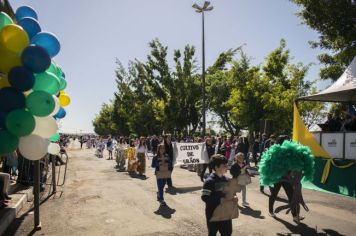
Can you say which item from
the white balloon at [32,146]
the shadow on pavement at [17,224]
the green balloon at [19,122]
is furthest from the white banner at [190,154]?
the green balloon at [19,122]

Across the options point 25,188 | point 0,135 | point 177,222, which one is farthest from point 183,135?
point 0,135

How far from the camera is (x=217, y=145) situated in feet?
65.1

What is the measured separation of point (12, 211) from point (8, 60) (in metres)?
4.25

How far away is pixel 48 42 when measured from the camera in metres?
6.92

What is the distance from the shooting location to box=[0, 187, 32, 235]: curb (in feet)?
26.1

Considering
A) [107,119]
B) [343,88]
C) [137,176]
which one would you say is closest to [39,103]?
[343,88]

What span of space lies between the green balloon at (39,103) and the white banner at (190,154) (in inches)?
384

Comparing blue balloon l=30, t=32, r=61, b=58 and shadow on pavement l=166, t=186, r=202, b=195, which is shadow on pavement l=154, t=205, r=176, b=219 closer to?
shadow on pavement l=166, t=186, r=202, b=195

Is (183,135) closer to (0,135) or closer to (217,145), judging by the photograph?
(217,145)

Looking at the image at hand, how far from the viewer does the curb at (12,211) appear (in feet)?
26.1

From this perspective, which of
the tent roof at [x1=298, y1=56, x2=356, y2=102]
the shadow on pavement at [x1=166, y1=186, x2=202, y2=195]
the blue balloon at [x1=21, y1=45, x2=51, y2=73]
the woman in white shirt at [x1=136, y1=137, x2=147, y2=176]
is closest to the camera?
the blue balloon at [x1=21, y1=45, x2=51, y2=73]

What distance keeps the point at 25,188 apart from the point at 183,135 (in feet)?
78.4

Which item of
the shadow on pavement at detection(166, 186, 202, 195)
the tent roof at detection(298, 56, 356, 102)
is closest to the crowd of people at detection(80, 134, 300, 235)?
the shadow on pavement at detection(166, 186, 202, 195)

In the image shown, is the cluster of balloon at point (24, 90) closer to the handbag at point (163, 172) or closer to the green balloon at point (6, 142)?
the green balloon at point (6, 142)
